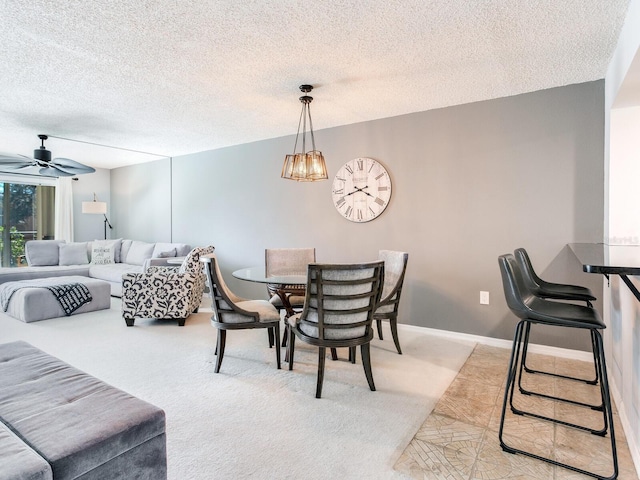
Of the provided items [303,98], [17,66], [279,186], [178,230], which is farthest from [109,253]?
[303,98]

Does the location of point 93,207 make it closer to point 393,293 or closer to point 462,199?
point 393,293

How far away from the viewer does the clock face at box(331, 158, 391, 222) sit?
13.1 feet

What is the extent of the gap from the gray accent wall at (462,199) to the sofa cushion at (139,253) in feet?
6.76

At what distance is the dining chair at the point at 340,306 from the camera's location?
227 centimetres

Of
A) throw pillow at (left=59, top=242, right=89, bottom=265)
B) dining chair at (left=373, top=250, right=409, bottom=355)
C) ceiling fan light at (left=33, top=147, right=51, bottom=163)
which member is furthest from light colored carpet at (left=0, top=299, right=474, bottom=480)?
throw pillow at (left=59, top=242, right=89, bottom=265)

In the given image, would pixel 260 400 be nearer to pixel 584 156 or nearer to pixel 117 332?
pixel 117 332

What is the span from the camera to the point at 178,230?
627 centimetres

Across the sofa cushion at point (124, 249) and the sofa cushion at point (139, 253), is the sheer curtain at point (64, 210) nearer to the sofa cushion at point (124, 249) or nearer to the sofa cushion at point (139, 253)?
the sofa cushion at point (124, 249)

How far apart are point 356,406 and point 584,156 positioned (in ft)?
8.90

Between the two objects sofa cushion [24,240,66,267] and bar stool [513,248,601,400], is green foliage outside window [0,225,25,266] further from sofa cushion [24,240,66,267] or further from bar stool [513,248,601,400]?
bar stool [513,248,601,400]

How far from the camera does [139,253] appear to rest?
6230mm

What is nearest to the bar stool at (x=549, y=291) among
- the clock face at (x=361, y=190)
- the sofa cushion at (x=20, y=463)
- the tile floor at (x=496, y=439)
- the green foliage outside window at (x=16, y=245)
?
the tile floor at (x=496, y=439)

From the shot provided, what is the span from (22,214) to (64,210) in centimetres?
64

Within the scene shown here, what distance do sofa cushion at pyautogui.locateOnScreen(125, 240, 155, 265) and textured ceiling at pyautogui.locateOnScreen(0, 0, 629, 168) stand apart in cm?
257
